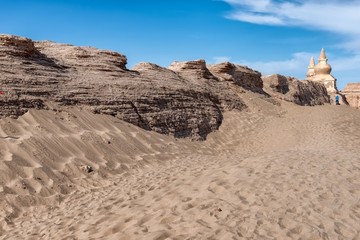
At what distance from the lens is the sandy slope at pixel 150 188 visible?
5.27m

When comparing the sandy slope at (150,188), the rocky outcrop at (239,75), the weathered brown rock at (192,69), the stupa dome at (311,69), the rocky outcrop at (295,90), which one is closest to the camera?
the sandy slope at (150,188)

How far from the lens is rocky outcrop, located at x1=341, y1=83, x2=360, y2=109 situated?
4594cm

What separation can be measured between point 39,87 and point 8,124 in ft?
7.19

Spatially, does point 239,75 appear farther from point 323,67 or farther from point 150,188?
point 323,67

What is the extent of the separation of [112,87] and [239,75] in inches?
495

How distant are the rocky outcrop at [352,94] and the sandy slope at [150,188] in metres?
38.8

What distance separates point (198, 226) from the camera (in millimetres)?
5039

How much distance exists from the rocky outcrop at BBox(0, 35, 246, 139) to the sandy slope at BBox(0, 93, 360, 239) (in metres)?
0.69

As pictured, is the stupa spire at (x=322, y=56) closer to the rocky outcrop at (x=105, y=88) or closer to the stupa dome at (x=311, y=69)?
the stupa dome at (x=311, y=69)

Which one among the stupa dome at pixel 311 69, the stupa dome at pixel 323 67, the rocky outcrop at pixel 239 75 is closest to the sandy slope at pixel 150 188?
the rocky outcrop at pixel 239 75

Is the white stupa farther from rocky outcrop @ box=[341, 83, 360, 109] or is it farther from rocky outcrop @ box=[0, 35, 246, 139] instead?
rocky outcrop @ box=[0, 35, 246, 139]

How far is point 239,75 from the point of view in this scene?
24.1 metres

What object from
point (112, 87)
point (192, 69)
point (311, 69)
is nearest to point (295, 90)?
point (192, 69)

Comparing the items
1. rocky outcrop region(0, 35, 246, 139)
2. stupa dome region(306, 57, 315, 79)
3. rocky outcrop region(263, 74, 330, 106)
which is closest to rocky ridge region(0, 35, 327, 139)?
rocky outcrop region(0, 35, 246, 139)
